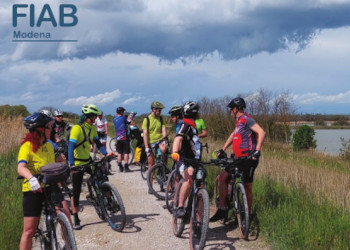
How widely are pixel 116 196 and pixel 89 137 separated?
46.3 inches

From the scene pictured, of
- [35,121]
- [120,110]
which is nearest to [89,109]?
[35,121]

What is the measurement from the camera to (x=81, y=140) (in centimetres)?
600

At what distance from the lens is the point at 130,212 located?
22.6 feet

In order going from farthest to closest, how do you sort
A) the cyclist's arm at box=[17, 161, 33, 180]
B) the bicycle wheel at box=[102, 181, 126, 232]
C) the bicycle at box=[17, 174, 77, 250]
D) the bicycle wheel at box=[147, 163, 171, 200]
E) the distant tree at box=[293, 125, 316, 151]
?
the distant tree at box=[293, 125, 316, 151]
the bicycle wheel at box=[147, 163, 171, 200]
the bicycle wheel at box=[102, 181, 126, 232]
the bicycle at box=[17, 174, 77, 250]
the cyclist's arm at box=[17, 161, 33, 180]

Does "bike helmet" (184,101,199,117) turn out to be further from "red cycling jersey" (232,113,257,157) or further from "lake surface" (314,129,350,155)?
"lake surface" (314,129,350,155)

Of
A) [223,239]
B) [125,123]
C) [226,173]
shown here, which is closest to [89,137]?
[226,173]

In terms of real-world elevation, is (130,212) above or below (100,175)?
below

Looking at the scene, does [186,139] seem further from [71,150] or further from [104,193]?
[71,150]

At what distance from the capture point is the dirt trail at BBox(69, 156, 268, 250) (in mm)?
5160

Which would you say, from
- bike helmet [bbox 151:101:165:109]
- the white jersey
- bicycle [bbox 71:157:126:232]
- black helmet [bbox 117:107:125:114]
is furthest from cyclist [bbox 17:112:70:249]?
the white jersey

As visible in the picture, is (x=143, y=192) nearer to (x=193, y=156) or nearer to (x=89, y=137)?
(x=89, y=137)

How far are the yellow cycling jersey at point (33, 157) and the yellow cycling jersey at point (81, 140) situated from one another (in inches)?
73.5

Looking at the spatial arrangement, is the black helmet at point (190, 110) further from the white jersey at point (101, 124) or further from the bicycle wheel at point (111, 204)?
the white jersey at point (101, 124)

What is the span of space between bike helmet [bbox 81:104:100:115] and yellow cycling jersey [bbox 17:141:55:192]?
6.05 ft
